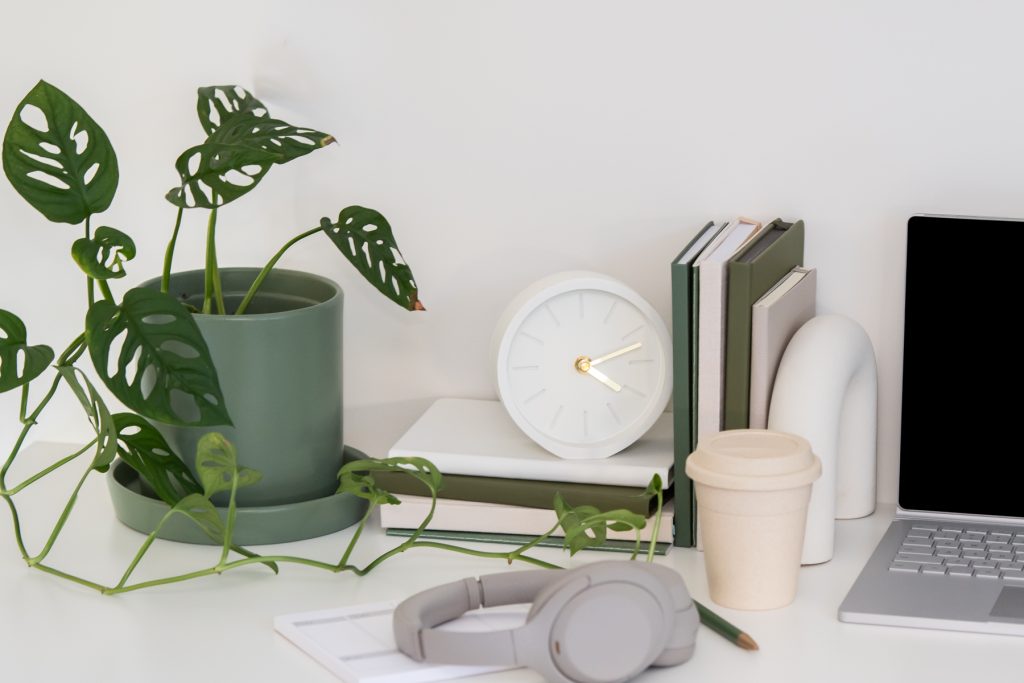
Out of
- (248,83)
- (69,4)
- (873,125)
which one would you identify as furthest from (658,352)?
(69,4)

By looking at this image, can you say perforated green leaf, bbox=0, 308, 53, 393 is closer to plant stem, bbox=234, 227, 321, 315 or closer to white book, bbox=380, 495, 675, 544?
plant stem, bbox=234, 227, 321, 315

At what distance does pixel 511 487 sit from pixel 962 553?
0.37 meters

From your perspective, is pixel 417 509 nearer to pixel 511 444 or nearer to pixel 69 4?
pixel 511 444

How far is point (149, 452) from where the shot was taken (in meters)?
1.10

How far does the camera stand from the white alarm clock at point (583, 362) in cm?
113

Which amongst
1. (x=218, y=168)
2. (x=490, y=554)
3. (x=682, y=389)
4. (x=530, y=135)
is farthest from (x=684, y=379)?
(x=218, y=168)

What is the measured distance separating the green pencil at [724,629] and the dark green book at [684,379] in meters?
0.14

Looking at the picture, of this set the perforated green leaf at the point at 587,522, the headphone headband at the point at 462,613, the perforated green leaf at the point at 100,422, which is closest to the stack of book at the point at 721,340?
the perforated green leaf at the point at 587,522

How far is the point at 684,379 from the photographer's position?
108 centimetres

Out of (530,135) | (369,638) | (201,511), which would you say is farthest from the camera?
(530,135)

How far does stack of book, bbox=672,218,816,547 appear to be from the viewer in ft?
3.47

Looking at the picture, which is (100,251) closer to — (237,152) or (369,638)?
(237,152)

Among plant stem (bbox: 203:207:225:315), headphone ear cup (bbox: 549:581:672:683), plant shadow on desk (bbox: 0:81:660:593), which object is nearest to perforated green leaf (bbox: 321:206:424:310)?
plant shadow on desk (bbox: 0:81:660:593)

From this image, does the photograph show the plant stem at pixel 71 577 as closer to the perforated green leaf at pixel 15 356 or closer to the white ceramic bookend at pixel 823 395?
the perforated green leaf at pixel 15 356
